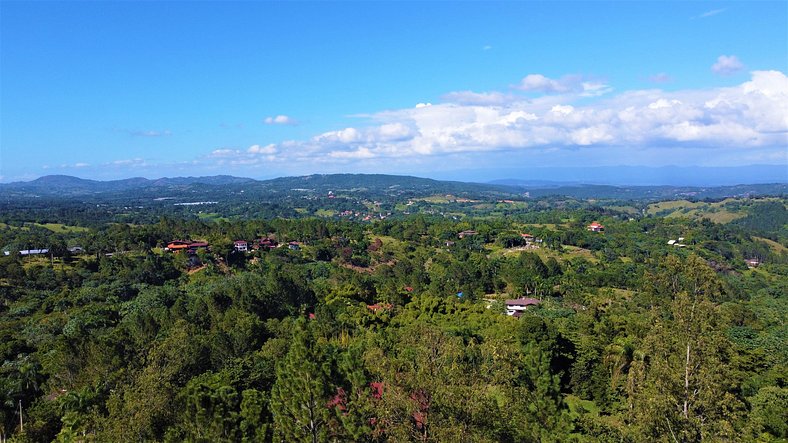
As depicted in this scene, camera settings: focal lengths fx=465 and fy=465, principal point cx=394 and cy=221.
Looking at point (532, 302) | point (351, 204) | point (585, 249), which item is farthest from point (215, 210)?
point (532, 302)

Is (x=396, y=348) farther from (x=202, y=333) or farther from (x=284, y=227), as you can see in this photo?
(x=284, y=227)

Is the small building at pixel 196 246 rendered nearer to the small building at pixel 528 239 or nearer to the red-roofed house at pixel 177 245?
the red-roofed house at pixel 177 245

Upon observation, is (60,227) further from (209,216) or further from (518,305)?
(518,305)

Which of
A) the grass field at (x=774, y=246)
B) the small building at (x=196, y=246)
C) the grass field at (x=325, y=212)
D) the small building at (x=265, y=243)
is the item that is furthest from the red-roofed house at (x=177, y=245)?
the grass field at (x=774, y=246)

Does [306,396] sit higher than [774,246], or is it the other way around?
[306,396]

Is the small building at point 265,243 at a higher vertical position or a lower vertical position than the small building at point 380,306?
higher

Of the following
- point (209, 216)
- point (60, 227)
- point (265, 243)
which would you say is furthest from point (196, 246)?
point (209, 216)
